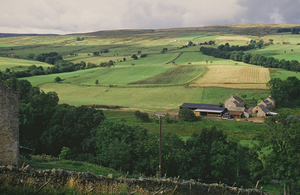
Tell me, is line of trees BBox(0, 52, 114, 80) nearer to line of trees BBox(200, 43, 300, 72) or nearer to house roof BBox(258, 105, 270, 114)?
line of trees BBox(200, 43, 300, 72)

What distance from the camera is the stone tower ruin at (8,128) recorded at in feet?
61.3

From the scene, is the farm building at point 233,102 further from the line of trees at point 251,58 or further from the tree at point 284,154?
the tree at point 284,154

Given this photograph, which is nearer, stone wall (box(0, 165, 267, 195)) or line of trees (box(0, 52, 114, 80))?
stone wall (box(0, 165, 267, 195))

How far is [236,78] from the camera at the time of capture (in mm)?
93500

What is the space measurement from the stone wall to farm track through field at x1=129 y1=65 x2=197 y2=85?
7958cm

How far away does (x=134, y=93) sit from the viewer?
86.6 meters

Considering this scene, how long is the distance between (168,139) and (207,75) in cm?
7305

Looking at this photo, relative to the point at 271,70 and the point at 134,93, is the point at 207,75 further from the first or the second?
the point at 134,93

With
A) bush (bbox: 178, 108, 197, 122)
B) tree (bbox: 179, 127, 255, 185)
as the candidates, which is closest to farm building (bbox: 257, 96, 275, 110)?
bush (bbox: 178, 108, 197, 122)

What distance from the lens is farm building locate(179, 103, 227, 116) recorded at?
67625 millimetres

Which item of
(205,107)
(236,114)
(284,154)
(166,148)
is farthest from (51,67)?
(284,154)

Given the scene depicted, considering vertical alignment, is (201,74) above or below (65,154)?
above

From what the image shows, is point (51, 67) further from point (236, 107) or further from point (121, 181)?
point (121, 181)

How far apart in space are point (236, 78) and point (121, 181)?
85.5 meters
